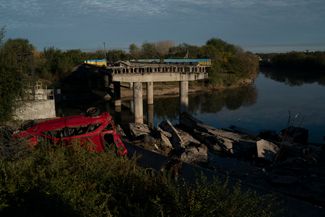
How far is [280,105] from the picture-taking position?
1873 inches

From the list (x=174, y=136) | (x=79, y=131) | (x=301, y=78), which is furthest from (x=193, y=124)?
(x=301, y=78)

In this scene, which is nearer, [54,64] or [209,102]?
[209,102]

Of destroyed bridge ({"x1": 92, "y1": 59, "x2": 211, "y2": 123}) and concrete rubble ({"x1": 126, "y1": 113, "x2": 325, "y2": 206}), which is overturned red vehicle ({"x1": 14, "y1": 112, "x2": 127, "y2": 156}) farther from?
destroyed bridge ({"x1": 92, "y1": 59, "x2": 211, "y2": 123})

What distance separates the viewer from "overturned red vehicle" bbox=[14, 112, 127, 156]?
11.8m

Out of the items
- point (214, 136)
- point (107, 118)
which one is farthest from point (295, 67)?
point (107, 118)

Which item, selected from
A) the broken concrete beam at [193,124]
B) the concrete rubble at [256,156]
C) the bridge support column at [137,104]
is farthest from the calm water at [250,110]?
the concrete rubble at [256,156]

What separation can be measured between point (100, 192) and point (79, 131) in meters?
5.44

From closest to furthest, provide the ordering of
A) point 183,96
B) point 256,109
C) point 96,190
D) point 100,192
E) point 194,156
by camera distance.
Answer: point 100,192
point 96,190
point 194,156
point 183,96
point 256,109

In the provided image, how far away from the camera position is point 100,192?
727 centimetres

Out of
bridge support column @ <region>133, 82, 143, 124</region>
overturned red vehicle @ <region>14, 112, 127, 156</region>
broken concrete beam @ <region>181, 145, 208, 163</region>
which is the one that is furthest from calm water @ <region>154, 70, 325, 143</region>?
overturned red vehicle @ <region>14, 112, 127, 156</region>

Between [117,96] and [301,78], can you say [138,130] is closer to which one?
[117,96]

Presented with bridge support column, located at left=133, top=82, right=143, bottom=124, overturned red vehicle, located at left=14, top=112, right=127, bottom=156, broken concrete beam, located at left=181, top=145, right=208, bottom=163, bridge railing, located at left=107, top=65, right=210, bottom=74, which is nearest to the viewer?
overturned red vehicle, located at left=14, top=112, right=127, bottom=156

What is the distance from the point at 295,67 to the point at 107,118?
396ft

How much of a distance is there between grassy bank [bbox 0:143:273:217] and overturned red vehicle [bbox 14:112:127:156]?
242cm
